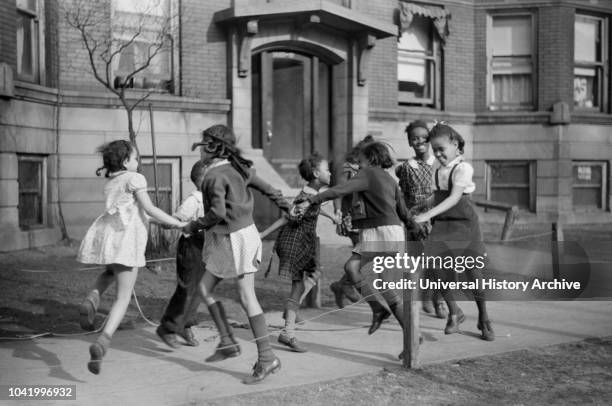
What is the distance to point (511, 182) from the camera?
18.2 meters

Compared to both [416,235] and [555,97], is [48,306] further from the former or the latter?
[555,97]

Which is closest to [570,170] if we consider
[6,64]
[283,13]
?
[283,13]

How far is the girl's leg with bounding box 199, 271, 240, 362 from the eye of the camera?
5680 millimetres

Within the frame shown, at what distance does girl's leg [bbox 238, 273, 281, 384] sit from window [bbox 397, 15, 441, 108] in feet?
40.1

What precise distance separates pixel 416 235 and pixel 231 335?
1736mm

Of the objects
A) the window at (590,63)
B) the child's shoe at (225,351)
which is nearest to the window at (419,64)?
the window at (590,63)

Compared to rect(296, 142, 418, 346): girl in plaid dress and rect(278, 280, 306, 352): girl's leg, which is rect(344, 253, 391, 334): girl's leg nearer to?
rect(296, 142, 418, 346): girl in plaid dress

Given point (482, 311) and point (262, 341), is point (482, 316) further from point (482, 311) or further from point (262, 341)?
point (262, 341)

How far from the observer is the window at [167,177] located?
13.7m

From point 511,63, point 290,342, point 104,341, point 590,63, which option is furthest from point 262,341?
point 590,63

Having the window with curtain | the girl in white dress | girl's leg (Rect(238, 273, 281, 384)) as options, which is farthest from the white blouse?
the window with curtain

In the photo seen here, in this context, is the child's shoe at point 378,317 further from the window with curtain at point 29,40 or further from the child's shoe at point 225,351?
the window with curtain at point 29,40

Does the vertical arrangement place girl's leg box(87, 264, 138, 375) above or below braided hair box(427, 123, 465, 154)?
below

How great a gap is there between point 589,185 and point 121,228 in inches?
604
